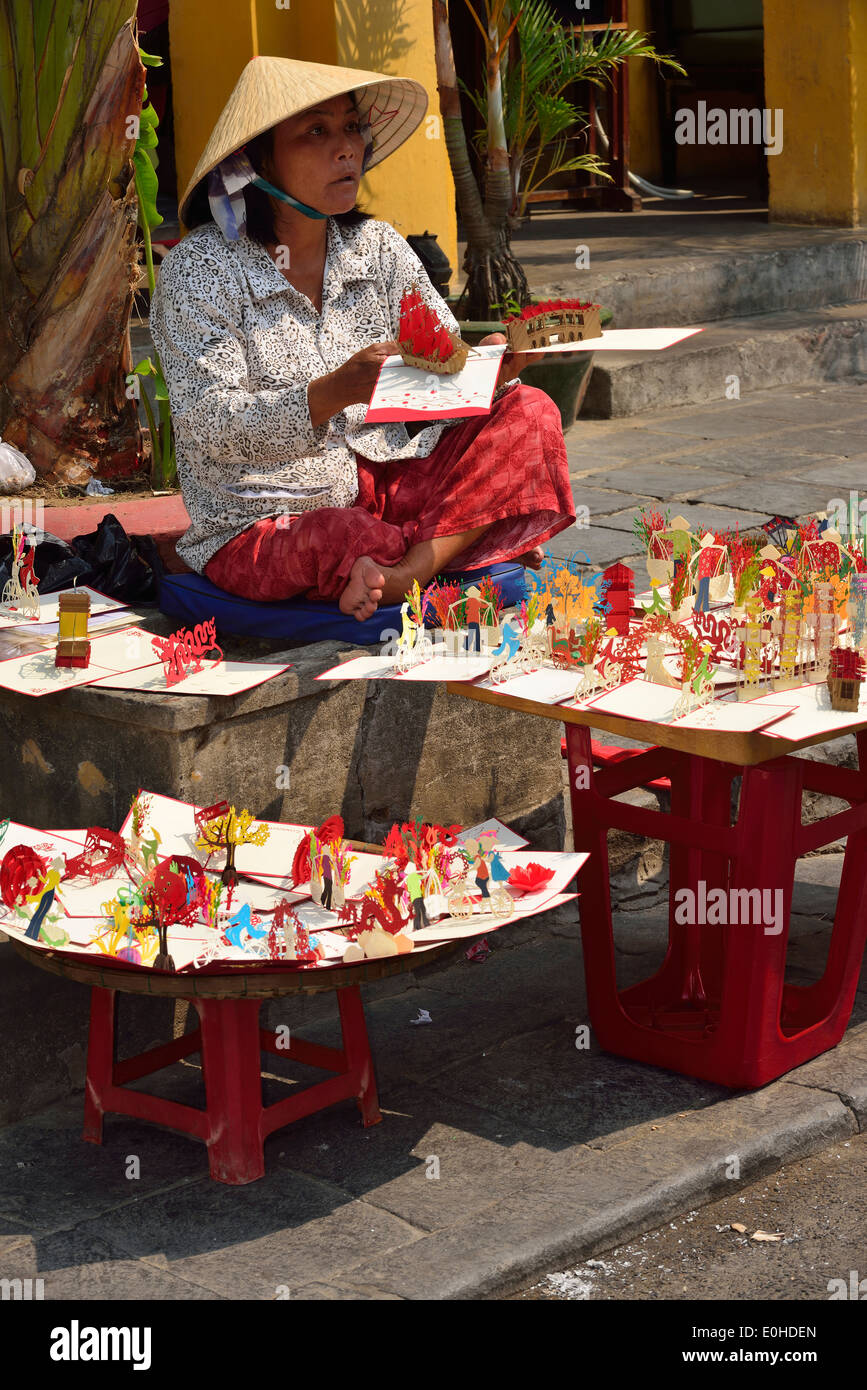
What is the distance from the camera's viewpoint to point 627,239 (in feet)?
29.2

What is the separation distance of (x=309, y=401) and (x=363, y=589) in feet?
1.28

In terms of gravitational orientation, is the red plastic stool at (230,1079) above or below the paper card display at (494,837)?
below

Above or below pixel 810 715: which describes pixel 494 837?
below

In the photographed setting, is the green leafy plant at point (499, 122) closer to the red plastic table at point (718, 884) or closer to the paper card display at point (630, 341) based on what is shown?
the paper card display at point (630, 341)

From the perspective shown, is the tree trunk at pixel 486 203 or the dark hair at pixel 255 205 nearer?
the dark hair at pixel 255 205

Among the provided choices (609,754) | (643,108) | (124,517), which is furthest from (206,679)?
(643,108)

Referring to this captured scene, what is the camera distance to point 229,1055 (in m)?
2.76

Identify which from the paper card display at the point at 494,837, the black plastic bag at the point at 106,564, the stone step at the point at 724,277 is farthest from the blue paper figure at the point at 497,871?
the stone step at the point at 724,277

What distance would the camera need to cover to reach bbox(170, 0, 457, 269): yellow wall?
6.79 meters

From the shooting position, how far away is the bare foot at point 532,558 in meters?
3.84

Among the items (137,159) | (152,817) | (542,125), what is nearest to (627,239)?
(542,125)

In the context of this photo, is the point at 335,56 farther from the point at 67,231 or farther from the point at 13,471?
the point at 13,471

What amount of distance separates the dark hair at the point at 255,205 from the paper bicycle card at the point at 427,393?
20.6 inches

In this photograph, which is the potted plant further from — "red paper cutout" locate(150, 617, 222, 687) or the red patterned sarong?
"red paper cutout" locate(150, 617, 222, 687)
